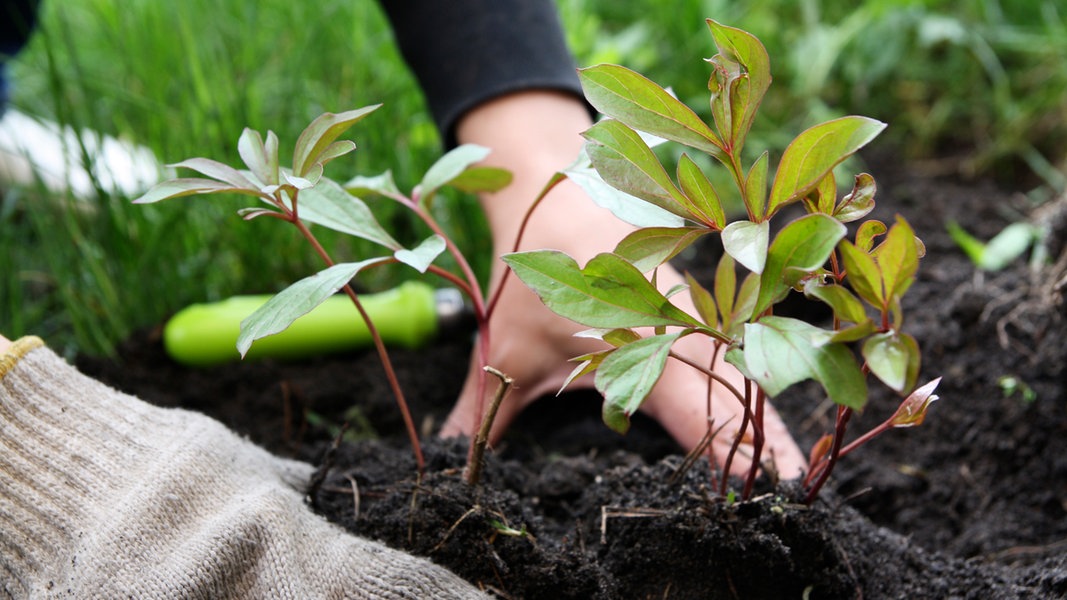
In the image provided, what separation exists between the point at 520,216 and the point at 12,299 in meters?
0.93

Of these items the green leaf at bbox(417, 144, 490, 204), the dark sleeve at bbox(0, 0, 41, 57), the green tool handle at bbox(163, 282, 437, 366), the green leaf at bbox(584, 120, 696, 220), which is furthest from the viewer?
the dark sleeve at bbox(0, 0, 41, 57)

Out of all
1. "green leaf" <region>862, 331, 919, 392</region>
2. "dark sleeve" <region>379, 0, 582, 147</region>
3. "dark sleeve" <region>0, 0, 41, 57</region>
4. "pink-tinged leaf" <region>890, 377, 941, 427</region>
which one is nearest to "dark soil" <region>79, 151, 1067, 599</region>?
"pink-tinged leaf" <region>890, 377, 941, 427</region>

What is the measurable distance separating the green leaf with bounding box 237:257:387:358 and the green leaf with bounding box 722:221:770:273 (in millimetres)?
319

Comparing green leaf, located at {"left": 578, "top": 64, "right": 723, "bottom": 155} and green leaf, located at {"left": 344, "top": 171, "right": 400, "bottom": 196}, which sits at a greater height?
green leaf, located at {"left": 578, "top": 64, "right": 723, "bottom": 155}

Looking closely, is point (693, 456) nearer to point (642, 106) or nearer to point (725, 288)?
point (725, 288)

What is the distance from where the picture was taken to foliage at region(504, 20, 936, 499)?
661 mm

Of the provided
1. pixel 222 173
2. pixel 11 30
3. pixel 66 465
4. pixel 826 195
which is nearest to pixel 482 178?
pixel 222 173

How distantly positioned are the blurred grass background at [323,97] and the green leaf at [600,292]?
3.38 ft

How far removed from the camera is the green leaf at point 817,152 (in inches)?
26.6

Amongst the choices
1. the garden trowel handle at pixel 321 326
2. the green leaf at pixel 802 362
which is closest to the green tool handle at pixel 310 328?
the garden trowel handle at pixel 321 326

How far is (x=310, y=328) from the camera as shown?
5.09 ft

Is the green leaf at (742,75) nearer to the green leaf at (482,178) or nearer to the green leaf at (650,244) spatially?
the green leaf at (650,244)

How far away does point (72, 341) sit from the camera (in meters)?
1.69

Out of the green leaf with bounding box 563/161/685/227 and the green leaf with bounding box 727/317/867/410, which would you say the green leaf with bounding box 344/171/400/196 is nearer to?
the green leaf with bounding box 563/161/685/227
